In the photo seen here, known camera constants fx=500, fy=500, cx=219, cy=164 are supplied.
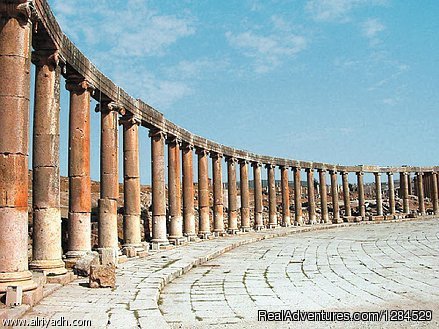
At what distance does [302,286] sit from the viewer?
1188cm

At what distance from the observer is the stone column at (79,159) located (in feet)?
47.5

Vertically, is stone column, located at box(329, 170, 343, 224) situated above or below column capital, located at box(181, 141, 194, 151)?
below

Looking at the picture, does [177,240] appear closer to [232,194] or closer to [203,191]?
[203,191]

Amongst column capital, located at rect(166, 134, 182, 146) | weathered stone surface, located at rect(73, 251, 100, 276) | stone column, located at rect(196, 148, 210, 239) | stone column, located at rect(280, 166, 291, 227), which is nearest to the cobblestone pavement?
weathered stone surface, located at rect(73, 251, 100, 276)

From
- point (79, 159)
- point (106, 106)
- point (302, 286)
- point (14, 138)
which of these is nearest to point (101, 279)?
point (14, 138)

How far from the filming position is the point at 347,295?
10.7 meters

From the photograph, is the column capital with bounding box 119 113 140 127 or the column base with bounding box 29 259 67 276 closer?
the column base with bounding box 29 259 67 276

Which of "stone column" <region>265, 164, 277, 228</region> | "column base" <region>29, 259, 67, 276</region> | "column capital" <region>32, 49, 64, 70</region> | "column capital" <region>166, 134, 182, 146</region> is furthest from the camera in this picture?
"stone column" <region>265, 164, 277, 228</region>

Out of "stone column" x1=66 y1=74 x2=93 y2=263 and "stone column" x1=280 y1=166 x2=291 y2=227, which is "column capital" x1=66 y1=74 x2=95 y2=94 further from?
"stone column" x1=280 y1=166 x2=291 y2=227

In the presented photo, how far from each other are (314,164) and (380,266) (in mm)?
28468

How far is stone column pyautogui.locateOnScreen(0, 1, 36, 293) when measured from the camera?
30.6ft

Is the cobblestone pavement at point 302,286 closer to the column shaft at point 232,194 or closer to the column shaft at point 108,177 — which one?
the column shaft at point 108,177

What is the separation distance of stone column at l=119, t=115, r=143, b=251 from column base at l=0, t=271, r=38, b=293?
1002 centimetres

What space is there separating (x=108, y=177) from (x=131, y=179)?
101 inches
